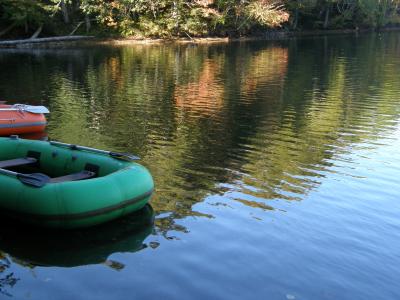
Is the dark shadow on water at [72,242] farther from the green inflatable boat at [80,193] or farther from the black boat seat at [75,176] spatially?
the black boat seat at [75,176]

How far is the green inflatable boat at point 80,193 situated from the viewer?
24.2ft

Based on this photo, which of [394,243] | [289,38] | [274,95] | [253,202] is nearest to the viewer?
[394,243]

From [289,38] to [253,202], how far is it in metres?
47.8

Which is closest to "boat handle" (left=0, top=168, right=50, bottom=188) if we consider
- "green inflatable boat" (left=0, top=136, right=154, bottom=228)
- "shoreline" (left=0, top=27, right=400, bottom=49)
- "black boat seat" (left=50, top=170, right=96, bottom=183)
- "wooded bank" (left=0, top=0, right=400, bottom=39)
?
"green inflatable boat" (left=0, top=136, right=154, bottom=228)

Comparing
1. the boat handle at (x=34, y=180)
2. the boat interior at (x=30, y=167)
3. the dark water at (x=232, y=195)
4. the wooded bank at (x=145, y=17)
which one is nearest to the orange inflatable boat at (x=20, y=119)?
the dark water at (x=232, y=195)

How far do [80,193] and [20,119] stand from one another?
6.91m

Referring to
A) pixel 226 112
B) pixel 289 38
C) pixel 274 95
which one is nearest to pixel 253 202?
pixel 226 112

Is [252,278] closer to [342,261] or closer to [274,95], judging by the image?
[342,261]

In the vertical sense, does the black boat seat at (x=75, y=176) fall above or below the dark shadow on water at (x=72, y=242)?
above

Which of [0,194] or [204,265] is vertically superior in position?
[0,194]

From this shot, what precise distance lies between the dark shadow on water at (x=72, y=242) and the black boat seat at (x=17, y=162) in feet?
3.97

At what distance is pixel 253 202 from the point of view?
916 centimetres

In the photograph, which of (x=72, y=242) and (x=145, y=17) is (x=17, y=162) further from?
(x=145, y=17)

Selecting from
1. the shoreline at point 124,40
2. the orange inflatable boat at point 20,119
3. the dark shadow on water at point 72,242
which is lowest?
the dark shadow on water at point 72,242
